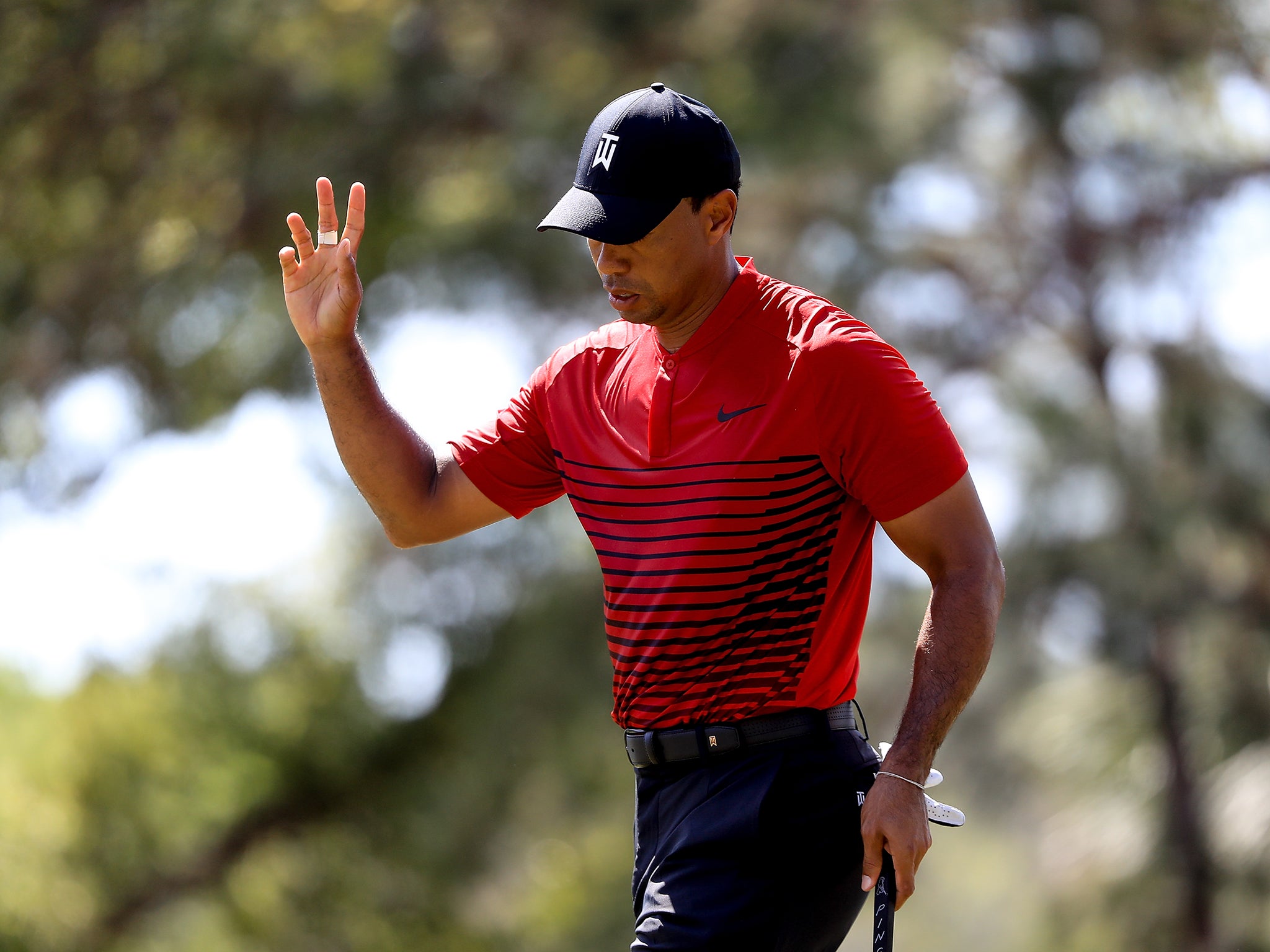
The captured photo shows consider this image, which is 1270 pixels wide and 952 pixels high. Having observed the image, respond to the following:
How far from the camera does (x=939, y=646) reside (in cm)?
246

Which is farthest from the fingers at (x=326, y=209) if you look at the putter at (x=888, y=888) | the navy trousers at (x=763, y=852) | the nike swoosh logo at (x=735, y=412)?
the putter at (x=888, y=888)

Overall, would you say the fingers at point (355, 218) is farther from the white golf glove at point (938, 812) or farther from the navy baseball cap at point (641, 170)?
the white golf glove at point (938, 812)

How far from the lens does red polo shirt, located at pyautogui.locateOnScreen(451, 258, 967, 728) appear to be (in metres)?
2.48

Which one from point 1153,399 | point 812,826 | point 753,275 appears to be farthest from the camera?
point 1153,399

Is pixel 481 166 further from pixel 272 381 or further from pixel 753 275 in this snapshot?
pixel 753 275

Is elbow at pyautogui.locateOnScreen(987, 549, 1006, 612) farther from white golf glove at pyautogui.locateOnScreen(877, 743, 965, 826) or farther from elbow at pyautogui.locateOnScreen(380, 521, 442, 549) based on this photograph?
elbow at pyautogui.locateOnScreen(380, 521, 442, 549)

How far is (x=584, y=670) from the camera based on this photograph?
9.09m

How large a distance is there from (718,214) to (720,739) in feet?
3.15

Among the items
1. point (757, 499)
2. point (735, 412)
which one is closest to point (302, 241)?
point (735, 412)

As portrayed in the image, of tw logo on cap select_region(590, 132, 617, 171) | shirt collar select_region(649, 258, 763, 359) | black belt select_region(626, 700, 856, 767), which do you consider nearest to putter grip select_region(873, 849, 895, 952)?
black belt select_region(626, 700, 856, 767)

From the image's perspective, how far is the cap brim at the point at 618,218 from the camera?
262cm

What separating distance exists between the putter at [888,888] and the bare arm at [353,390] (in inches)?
43.8

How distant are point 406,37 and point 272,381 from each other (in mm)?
2282

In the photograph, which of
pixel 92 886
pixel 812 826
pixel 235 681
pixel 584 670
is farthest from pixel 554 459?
pixel 92 886
